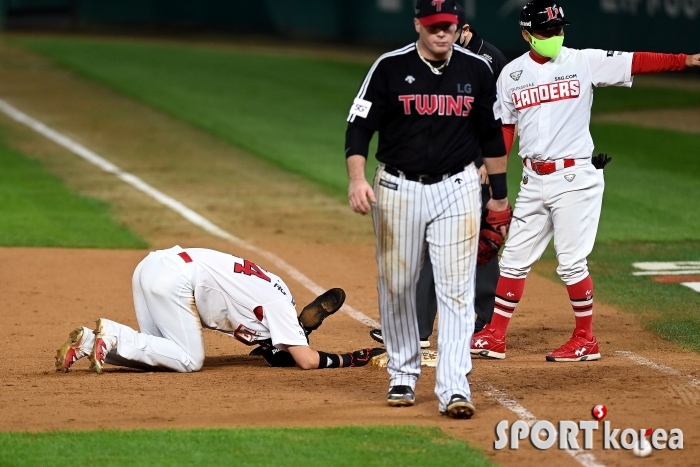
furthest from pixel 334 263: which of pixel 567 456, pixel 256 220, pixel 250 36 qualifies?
pixel 250 36

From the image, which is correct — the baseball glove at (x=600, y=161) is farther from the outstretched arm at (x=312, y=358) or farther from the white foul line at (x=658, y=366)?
the outstretched arm at (x=312, y=358)

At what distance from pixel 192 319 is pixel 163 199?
6.93 metres

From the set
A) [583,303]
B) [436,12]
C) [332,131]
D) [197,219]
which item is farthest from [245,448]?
A: [332,131]

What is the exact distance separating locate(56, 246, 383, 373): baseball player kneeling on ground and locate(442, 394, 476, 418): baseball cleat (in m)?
1.36

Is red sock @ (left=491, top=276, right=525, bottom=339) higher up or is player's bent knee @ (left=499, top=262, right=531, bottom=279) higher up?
player's bent knee @ (left=499, top=262, right=531, bottom=279)

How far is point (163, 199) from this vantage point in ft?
44.3

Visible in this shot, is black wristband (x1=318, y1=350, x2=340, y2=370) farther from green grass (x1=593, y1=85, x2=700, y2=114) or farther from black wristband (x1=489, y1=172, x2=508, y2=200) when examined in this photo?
green grass (x1=593, y1=85, x2=700, y2=114)

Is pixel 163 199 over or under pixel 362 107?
under

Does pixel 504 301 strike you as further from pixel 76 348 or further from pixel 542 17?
pixel 76 348

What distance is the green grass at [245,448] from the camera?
5047mm

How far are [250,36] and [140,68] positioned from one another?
294 inches

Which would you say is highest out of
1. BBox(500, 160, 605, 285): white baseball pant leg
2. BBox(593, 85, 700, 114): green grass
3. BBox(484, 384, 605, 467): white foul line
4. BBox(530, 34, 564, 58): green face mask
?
BBox(530, 34, 564, 58): green face mask

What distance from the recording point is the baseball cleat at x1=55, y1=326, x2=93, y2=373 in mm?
6613

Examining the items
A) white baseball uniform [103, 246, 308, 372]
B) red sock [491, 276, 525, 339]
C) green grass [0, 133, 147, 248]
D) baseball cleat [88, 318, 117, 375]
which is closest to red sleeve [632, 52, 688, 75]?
red sock [491, 276, 525, 339]
